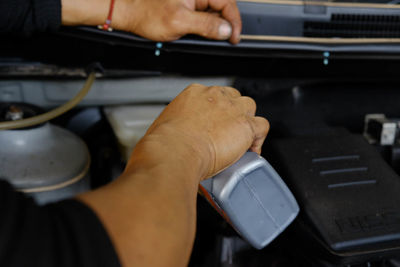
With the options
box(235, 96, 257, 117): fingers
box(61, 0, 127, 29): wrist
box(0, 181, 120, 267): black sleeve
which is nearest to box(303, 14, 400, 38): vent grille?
box(235, 96, 257, 117): fingers

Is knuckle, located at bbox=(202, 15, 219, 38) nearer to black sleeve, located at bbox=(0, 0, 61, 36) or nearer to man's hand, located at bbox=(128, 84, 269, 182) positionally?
man's hand, located at bbox=(128, 84, 269, 182)

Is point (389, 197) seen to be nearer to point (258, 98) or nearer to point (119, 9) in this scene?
point (258, 98)

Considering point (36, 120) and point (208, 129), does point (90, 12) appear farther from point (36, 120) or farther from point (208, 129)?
point (208, 129)

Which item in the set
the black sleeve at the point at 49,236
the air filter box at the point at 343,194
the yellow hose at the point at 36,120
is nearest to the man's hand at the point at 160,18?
the yellow hose at the point at 36,120

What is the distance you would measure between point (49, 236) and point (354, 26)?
75 cm

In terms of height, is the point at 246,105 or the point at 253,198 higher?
the point at 246,105

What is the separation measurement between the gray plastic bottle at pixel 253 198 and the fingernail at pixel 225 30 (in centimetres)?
27

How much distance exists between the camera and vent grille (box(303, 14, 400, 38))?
88 centimetres

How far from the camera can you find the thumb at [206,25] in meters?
0.82

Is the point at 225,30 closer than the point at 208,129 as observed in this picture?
No

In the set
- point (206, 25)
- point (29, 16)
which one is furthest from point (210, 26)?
point (29, 16)

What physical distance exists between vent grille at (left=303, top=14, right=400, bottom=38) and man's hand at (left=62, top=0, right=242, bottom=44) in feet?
0.56

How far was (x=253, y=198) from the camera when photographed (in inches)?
25.5

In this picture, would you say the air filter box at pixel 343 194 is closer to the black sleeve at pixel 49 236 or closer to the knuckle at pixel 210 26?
the knuckle at pixel 210 26
